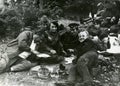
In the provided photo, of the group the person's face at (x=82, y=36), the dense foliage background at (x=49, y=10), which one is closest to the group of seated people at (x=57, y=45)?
the person's face at (x=82, y=36)

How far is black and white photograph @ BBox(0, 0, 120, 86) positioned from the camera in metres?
2.83

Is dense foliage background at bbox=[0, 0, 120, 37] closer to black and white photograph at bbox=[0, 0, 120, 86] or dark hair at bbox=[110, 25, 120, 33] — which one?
black and white photograph at bbox=[0, 0, 120, 86]

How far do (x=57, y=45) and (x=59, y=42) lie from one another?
65mm

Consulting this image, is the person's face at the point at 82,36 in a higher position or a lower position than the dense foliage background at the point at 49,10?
lower

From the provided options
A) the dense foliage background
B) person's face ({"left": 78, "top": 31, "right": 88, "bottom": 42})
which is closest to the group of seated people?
person's face ({"left": 78, "top": 31, "right": 88, "bottom": 42})

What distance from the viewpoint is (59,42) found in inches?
133

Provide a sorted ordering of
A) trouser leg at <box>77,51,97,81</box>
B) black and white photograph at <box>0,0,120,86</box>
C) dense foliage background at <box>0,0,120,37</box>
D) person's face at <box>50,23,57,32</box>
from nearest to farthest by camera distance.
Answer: trouser leg at <box>77,51,97,81</box> < black and white photograph at <box>0,0,120,86</box> < dense foliage background at <box>0,0,120,37</box> < person's face at <box>50,23,57,32</box>

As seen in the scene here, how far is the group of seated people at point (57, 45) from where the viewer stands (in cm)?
287

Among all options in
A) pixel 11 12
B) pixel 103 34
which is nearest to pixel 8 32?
pixel 11 12

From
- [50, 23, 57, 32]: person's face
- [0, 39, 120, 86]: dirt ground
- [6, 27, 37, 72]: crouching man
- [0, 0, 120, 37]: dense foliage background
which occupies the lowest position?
[0, 39, 120, 86]: dirt ground

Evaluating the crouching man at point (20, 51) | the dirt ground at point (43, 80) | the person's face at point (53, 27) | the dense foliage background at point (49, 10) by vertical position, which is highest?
the dense foliage background at point (49, 10)

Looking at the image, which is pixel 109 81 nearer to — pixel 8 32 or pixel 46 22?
pixel 46 22

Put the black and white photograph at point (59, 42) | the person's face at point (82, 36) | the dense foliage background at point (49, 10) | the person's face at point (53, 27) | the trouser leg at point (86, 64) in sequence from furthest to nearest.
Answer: the person's face at point (53, 27)
the dense foliage background at point (49, 10)
the person's face at point (82, 36)
the black and white photograph at point (59, 42)
the trouser leg at point (86, 64)

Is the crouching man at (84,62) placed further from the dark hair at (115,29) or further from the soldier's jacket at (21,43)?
the soldier's jacket at (21,43)
